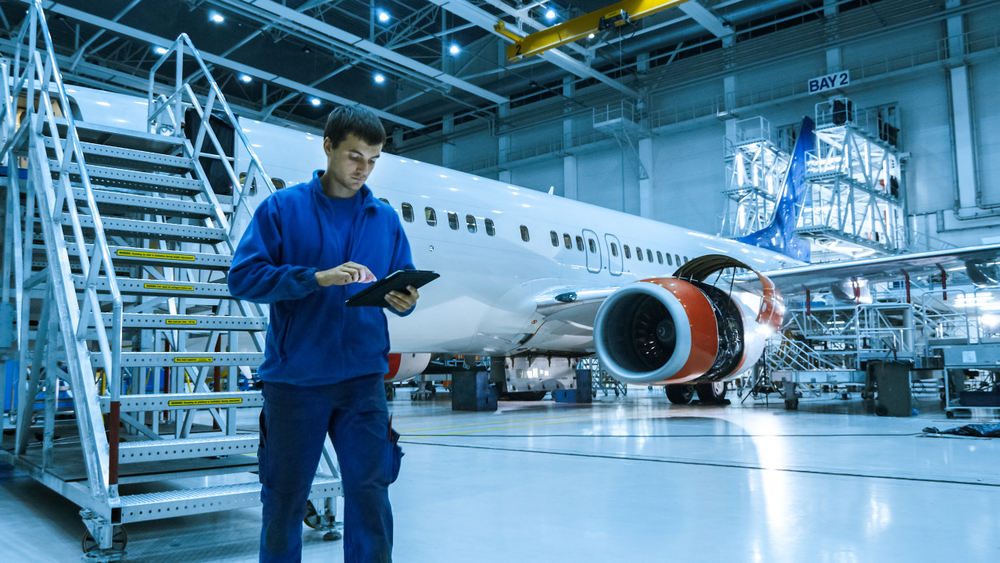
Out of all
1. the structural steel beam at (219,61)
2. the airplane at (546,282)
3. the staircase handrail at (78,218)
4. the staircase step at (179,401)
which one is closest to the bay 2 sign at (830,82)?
the airplane at (546,282)

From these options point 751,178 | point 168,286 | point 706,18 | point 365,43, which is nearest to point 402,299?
point 168,286

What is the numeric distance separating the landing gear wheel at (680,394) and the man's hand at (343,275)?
34.2 ft

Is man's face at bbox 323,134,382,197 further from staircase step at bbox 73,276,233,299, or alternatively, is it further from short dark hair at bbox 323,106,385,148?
staircase step at bbox 73,276,233,299

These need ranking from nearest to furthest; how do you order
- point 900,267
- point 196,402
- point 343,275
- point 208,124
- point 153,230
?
point 343,275 → point 196,402 → point 153,230 → point 208,124 → point 900,267

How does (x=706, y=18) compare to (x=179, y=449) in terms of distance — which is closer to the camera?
(x=179, y=449)

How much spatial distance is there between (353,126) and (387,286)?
42 cm

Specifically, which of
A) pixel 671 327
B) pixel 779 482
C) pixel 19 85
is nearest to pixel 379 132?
pixel 779 482

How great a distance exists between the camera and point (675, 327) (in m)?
7.04

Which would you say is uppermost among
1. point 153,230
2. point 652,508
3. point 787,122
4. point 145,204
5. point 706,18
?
point 706,18

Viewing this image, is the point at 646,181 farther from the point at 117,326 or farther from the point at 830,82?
the point at 117,326

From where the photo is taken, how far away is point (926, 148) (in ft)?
63.4

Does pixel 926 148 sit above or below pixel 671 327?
above

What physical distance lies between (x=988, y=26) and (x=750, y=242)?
8.86 metres

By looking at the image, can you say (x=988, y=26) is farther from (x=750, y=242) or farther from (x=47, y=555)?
(x=47, y=555)
